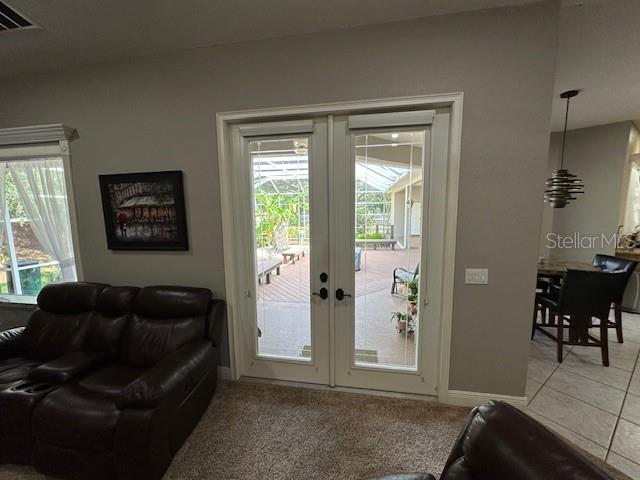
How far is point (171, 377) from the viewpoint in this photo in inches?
62.6

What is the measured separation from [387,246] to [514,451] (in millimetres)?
1447

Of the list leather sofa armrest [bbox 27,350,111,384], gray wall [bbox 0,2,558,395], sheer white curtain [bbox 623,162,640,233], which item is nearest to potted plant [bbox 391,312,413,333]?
gray wall [bbox 0,2,558,395]

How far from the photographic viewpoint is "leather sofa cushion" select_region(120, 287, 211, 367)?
2.09 metres

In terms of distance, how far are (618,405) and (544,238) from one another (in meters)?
3.54

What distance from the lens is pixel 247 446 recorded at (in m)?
1.77

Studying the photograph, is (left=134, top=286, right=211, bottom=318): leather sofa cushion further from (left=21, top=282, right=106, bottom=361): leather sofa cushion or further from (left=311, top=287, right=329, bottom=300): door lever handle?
(left=311, top=287, right=329, bottom=300): door lever handle

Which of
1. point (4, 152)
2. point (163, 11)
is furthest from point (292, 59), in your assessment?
point (4, 152)

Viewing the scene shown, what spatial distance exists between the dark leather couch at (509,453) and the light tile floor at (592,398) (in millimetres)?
1502

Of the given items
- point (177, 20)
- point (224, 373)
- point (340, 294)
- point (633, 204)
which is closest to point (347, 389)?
point (340, 294)

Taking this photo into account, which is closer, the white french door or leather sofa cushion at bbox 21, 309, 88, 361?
the white french door

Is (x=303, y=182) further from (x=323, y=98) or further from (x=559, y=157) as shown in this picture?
(x=559, y=157)

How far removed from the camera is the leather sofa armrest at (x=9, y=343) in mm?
2107

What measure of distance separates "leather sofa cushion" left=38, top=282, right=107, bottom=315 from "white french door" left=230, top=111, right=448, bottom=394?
1.32 metres

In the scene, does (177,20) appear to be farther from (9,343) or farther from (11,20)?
(9,343)
